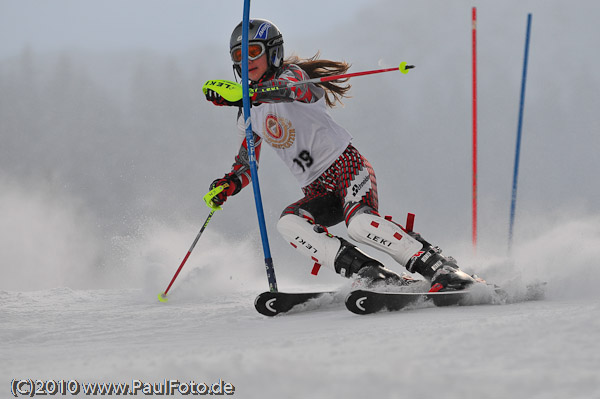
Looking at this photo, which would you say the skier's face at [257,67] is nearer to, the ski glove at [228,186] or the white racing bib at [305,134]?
the white racing bib at [305,134]

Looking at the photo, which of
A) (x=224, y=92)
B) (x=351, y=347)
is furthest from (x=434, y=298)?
(x=224, y=92)

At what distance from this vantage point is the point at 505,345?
3.57ft

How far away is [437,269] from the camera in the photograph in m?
2.38

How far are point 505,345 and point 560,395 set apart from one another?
0.27 m

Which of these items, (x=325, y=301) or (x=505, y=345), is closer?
(x=505, y=345)

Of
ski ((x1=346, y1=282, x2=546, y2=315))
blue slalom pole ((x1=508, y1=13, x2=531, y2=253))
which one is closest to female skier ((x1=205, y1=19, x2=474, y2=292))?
ski ((x1=346, y1=282, x2=546, y2=315))

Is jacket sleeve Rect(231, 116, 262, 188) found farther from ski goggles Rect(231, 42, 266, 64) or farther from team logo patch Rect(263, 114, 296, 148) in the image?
ski goggles Rect(231, 42, 266, 64)

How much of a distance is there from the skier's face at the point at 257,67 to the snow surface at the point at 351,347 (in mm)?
1240

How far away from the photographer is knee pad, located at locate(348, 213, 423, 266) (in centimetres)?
248

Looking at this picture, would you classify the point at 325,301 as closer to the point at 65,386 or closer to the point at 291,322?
the point at 291,322

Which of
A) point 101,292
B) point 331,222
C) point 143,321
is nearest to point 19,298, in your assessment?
point 101,292

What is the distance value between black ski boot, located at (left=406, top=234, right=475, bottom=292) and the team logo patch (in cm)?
86

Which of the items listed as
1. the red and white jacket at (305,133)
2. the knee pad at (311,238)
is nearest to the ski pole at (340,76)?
the red and white jacket at (305,133)

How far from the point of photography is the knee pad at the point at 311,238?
256cm
